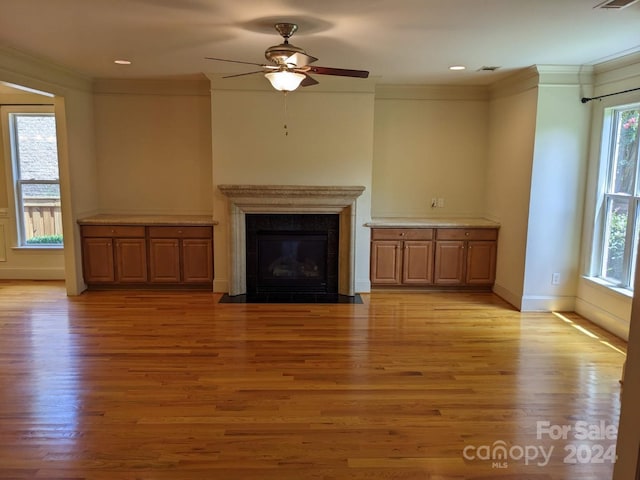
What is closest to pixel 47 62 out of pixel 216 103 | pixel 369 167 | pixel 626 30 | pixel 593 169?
pixel 216 103

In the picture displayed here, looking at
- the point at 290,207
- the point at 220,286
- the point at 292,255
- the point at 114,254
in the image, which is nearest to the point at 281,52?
the point at 290,207

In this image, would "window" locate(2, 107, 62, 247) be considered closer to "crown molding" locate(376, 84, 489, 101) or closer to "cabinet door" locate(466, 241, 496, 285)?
"crown molding" locate(376, 84, 489, 101)

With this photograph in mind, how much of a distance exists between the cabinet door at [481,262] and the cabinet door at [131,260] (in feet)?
13.3

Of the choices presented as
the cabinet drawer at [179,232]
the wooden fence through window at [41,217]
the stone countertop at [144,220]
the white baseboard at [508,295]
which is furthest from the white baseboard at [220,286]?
the white baseboard at [508,295]

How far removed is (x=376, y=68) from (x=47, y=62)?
342cm

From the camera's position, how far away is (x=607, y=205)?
473 cm

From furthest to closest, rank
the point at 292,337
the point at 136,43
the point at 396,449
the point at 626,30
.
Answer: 1. the point at 292,337
2. the point at 136,43
3. the point at 626,30
4. the point at 396,449

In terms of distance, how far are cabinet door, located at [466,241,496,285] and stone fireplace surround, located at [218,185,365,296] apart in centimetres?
149

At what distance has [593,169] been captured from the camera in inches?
190

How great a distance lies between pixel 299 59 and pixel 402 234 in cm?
304

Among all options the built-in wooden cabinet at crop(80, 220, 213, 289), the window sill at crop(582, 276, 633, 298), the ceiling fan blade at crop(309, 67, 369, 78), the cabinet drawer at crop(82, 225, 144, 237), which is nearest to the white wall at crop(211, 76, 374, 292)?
the built-in wooden cabinet at crop(80, 220, 213, 289)

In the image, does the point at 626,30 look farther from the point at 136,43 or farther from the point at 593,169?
the point at 136,43

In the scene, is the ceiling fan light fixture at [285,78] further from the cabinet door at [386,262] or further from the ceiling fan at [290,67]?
the cabinet door at [386,262]

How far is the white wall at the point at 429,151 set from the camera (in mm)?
6066
